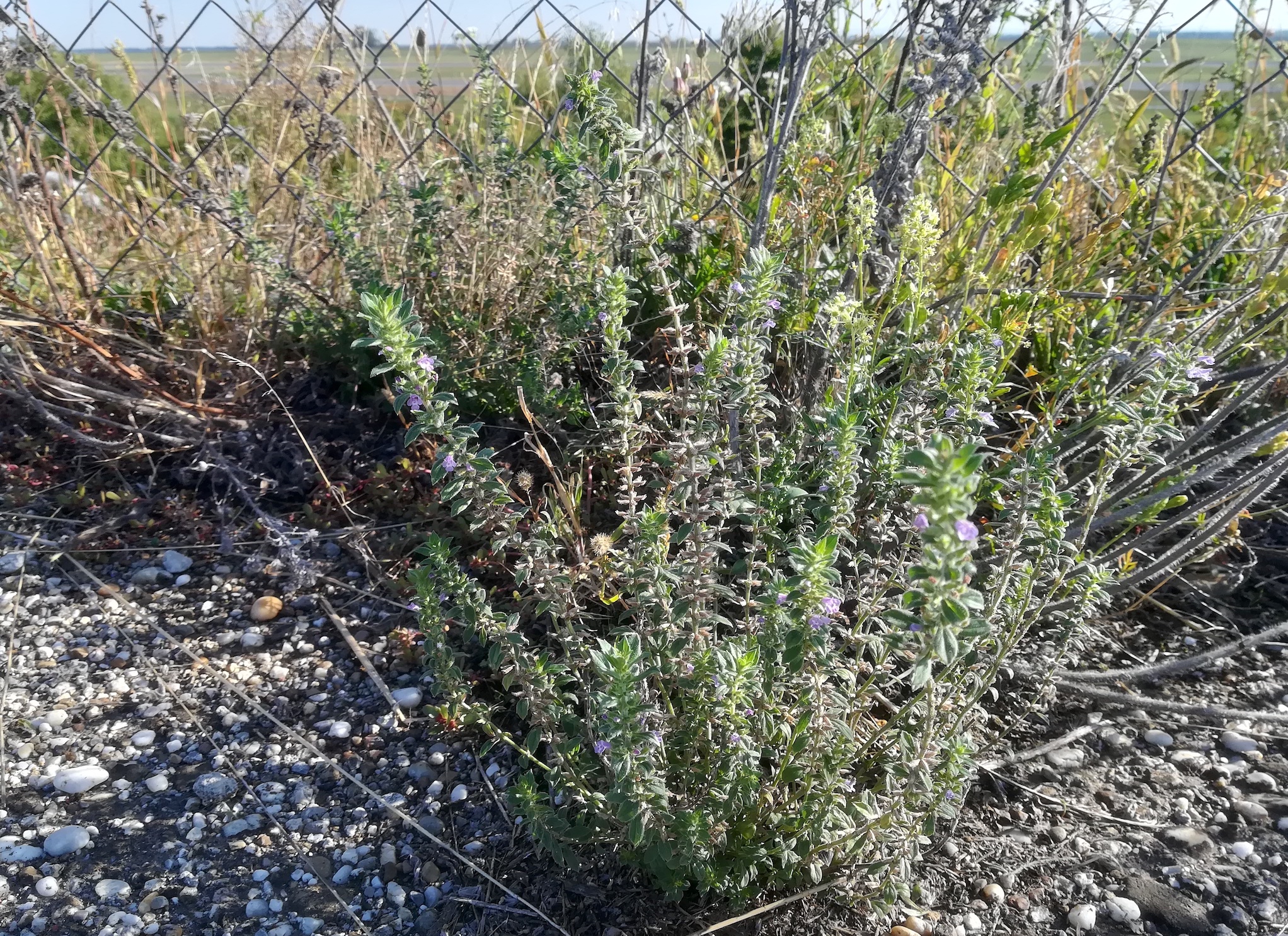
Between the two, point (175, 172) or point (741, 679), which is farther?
point (175, 172)

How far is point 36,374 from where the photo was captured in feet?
8.92

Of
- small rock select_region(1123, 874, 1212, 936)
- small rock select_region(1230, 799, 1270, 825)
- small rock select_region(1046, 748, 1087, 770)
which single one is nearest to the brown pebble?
small rock select_region(1046, 748, 1087, 770)

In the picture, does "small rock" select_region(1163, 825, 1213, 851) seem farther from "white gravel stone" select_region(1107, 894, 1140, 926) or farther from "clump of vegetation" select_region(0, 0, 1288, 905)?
"clump of vegetation" select_region(0, 0, 1288, 905)

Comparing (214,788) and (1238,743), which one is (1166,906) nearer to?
(1238,743)

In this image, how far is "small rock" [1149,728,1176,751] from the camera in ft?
6.88

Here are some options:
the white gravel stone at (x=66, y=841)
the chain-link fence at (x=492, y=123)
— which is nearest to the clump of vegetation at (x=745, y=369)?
the chain-link fence at (x=492, y=123)

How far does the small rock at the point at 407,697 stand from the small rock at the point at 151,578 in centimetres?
80

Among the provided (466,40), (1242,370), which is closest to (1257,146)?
(1242,370)

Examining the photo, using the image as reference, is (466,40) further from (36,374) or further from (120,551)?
(120,551)

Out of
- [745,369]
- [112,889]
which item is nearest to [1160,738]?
[745,369]

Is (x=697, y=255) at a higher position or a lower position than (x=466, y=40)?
lower

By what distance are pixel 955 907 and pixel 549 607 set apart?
94cm

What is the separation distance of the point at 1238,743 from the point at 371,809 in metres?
1.88

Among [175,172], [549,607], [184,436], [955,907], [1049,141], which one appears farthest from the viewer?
[175,172]
